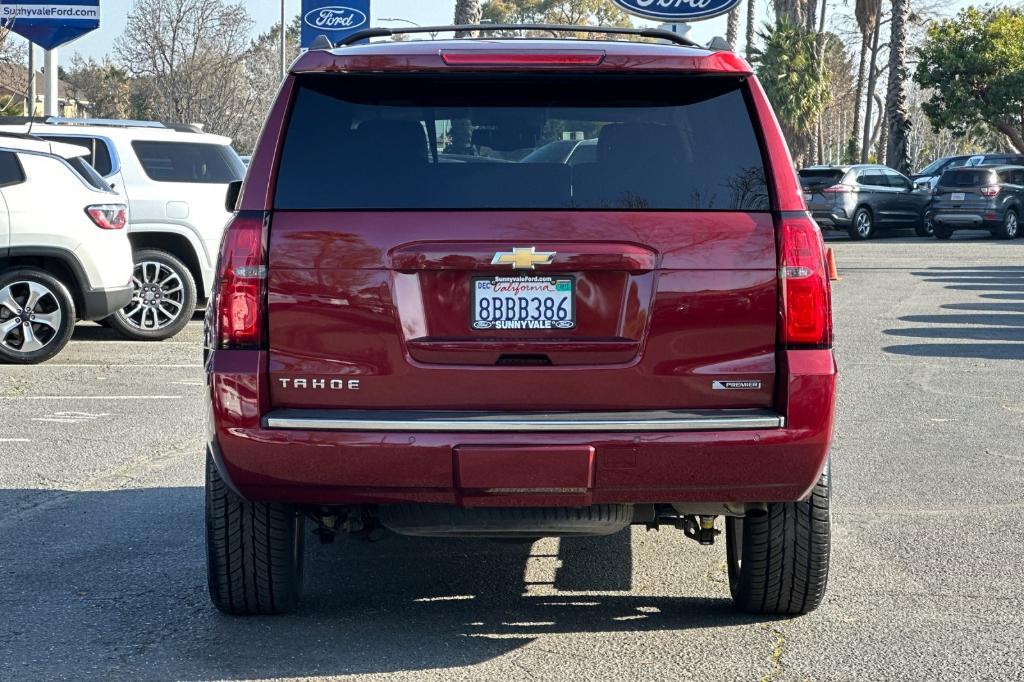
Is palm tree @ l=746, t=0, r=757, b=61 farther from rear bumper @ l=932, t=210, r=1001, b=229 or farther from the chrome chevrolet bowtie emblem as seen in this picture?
the chrome chevrolet bowtie emblem

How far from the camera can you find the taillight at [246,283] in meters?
4.41

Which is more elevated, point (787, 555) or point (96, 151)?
point (96, 151)

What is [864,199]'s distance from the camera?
3175cm

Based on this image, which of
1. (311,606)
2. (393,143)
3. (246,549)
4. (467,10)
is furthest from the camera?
(467,10)

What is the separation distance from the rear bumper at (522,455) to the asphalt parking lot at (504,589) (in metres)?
0.57

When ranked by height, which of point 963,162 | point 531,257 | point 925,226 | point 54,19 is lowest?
point 925,226

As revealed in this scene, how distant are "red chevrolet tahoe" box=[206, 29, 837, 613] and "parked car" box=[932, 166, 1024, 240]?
28.8 m

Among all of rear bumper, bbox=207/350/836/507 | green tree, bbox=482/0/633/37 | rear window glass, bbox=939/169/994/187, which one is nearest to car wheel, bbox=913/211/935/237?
rear window glass, bbox=939/169/994/187

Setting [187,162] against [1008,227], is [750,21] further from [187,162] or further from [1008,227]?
[187,162]

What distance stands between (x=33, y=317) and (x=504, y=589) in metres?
7.60

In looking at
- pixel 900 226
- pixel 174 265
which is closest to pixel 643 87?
pixel 174 265

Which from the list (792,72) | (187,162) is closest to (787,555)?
(187,162)

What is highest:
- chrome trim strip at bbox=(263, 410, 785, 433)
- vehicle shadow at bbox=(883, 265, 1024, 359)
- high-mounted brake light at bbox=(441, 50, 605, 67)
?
high-mounted brake light at bbox=(441, 50, 605, 67)

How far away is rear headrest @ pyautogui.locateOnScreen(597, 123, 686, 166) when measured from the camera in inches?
177
